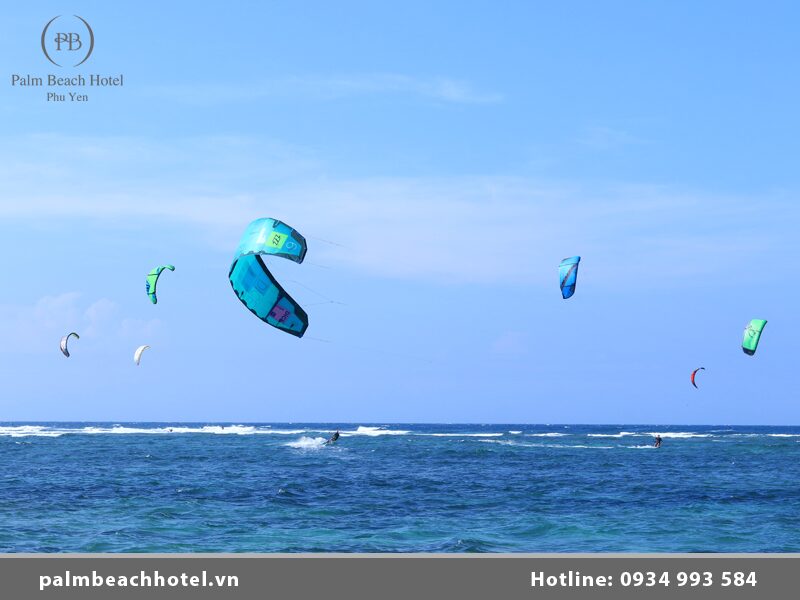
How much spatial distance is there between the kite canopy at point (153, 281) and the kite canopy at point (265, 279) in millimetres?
11902

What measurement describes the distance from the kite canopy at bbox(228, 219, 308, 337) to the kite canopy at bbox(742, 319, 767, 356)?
26648 millimetres

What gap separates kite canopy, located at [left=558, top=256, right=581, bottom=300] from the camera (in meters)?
35.1

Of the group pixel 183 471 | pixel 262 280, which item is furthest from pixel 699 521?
pixel 183 471

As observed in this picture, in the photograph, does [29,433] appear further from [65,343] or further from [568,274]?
[568,274]

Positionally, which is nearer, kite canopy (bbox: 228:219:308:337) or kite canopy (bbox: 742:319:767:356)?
kite canopy (bbox: 228:219:308:337)

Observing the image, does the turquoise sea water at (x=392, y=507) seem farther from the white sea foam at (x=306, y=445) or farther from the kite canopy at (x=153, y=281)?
the white sea foam at (x=306, y=445)
